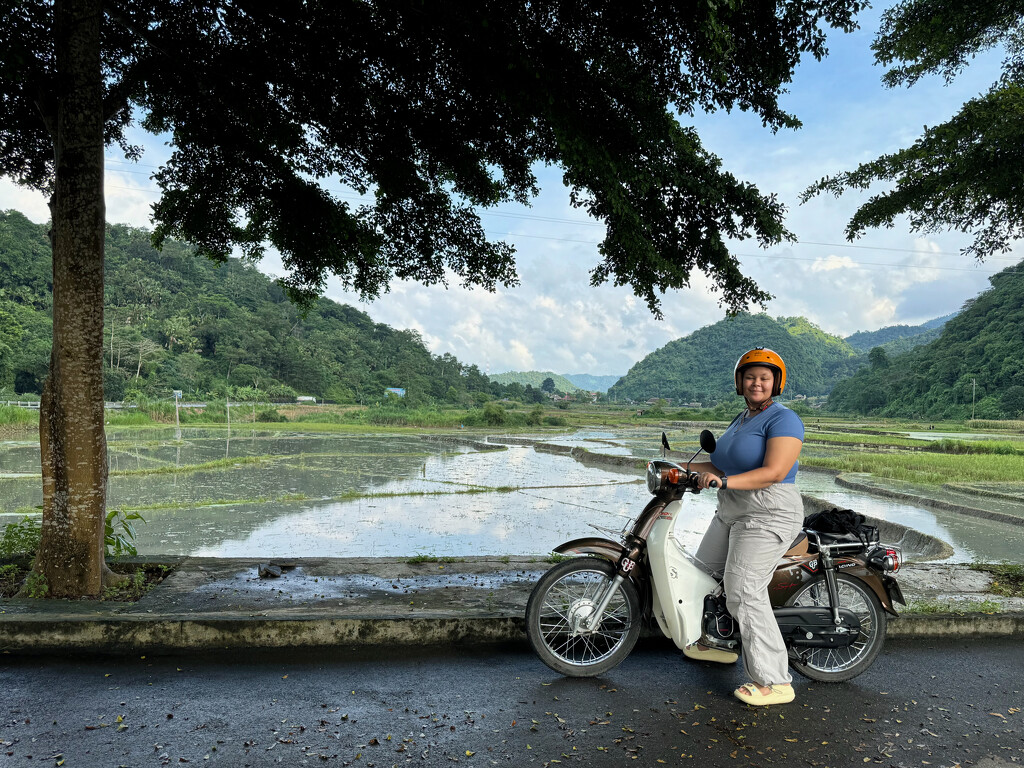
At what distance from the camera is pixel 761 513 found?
3.36 m

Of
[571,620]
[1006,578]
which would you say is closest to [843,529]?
[571,620]

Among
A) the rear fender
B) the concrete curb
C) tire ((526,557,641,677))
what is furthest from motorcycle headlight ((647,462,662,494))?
the concrete curb

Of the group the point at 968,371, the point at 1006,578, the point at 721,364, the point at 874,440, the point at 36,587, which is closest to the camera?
the point at 36,587

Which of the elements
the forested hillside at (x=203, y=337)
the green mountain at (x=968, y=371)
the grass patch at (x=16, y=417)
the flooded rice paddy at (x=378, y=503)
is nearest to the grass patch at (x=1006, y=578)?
the flooded rice paddy at (x=378, y=503)

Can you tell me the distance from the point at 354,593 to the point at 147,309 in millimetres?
71621

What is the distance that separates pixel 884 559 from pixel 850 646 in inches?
22.1

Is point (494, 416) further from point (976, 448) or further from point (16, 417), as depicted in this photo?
point (976, 448)

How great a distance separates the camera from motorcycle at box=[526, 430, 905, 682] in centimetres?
353

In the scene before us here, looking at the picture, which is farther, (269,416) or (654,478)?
(269,416)

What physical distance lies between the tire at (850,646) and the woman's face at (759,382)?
3.62 feet

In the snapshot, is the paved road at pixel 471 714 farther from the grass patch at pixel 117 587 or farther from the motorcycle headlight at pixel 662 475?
the motorcycle headlight at pixel 662 475

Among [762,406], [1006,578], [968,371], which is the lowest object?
[1006,578]

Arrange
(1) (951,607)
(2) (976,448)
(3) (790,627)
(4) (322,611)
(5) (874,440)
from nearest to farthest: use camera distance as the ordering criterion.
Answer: (3) (790,627), (4) (322,611), (1) (951,607), (2) (976,448), (5) (874,440)

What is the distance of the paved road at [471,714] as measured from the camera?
2773mm
